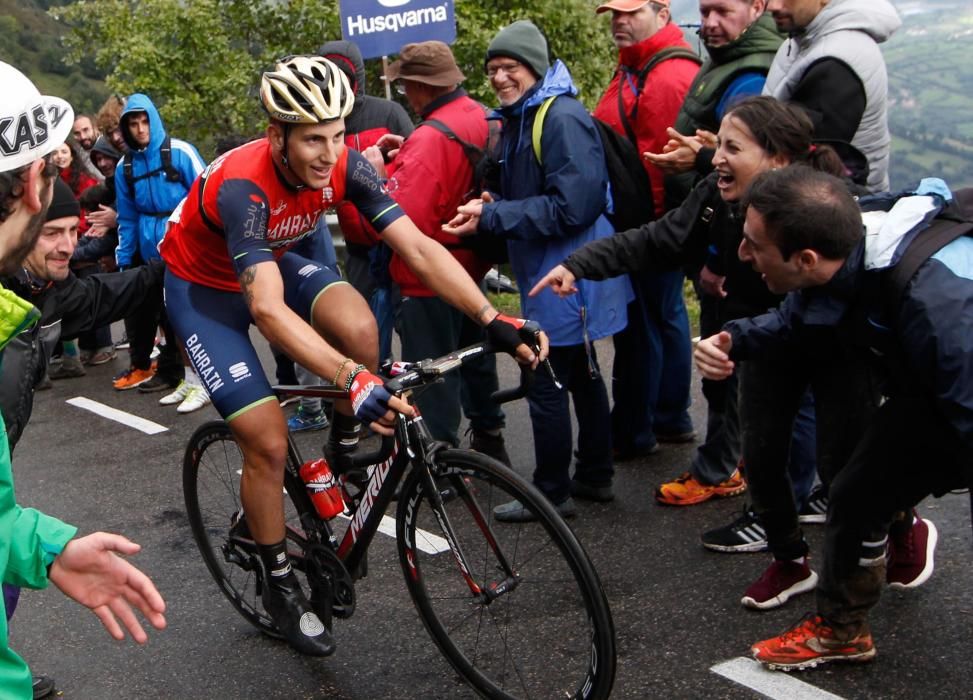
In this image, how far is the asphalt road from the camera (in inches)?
142

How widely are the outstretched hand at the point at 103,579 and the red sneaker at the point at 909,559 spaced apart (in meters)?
2.89

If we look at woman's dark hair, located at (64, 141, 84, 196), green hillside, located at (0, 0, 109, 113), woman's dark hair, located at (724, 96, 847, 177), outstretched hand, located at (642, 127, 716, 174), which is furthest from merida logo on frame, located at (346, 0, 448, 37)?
green hillside, located at (0, 0, 109, 113)

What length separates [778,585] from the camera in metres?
4.07

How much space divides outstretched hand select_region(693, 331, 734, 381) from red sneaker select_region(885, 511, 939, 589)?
113 centimetres

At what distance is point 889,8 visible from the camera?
14.6ft

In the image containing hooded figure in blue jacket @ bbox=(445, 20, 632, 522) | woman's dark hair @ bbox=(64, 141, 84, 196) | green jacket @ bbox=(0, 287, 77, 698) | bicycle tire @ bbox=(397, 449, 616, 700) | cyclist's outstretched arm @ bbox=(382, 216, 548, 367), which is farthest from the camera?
woman's dark hair @ bbox=(64, 141, 84, 196)

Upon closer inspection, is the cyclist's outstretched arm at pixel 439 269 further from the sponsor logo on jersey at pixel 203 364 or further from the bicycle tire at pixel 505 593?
the sponsor logo on jersey at pixel 203 364

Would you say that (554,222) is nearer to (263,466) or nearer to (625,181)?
(625,181)

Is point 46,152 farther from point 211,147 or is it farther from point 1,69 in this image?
point 211,147

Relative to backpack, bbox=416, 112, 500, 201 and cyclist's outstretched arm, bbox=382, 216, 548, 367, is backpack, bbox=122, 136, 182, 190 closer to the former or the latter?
backpack, bbox=416, 112, 500, 201

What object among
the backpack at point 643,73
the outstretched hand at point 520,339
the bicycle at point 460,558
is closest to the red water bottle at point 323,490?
the bicycle at point 460,558

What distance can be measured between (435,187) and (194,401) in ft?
10.6

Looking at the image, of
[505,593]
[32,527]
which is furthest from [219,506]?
[32,527]

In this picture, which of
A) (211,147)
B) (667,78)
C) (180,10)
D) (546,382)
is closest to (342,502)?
(546,382)
